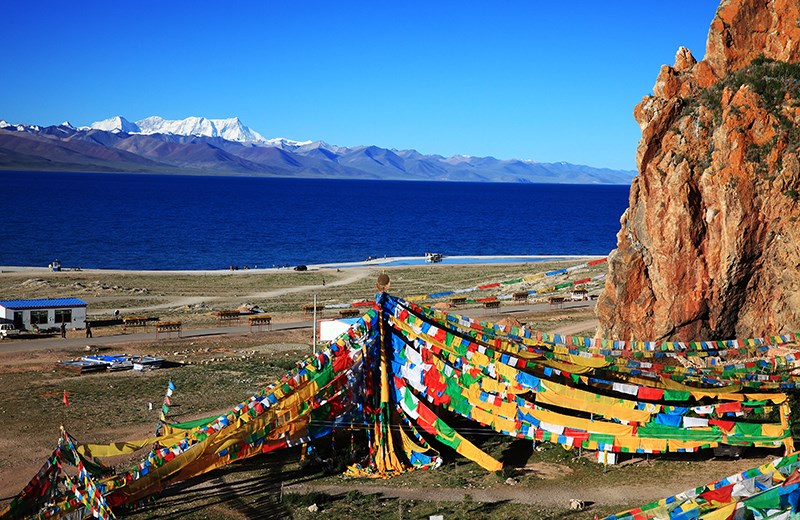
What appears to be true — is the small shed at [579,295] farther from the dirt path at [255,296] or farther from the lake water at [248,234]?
the lake water at [248,234]

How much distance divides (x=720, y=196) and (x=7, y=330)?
32.6m

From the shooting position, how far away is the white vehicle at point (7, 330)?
4317 centimetres

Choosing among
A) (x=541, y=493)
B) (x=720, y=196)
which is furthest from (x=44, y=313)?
(x=541, y=493)

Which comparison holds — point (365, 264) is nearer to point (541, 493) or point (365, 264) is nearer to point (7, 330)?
point (7, 330)

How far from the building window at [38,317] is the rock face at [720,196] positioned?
27.9 metres

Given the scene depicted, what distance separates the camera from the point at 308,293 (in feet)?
210

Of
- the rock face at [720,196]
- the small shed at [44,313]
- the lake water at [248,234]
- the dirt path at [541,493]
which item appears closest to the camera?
the dirt path at [541,493]

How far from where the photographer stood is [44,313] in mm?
45375

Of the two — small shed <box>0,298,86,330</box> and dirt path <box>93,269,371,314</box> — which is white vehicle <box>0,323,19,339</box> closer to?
small shed <box>0,298,86,330</box>

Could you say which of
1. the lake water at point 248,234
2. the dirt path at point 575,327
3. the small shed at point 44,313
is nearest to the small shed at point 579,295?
the dirt path at point 575,327

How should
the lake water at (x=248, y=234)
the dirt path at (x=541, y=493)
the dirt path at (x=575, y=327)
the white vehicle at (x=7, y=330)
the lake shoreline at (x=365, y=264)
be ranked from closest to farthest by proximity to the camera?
the dirt path at (x=541, y=493)
the dirt path at (x=575, y=327)
the white vehicle at (x=7, y=330)
the lake shoreline at (x=365, y=264)
the lake water at (x=248, y=234)

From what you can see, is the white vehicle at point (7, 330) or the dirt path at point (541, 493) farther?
the white vehicle at point (7, 330)

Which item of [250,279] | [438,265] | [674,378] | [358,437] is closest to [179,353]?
[358,437]

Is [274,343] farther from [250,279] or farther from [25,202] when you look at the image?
[25,202]
